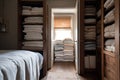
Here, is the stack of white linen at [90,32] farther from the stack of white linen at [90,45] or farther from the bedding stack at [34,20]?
the bedding stack at [34,20]

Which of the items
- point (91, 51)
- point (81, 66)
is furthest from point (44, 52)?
point (91, 51)

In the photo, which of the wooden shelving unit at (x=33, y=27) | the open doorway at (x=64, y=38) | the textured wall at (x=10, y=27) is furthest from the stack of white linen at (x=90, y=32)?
the open doorway at (x=64, y=38)

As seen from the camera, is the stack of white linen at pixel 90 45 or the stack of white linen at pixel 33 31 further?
the stack of white linen at pixel 90 45

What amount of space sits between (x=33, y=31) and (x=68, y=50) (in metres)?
2.75

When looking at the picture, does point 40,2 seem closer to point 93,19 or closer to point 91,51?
point 93,19

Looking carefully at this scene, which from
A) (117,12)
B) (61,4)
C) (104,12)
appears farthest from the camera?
(61,4)

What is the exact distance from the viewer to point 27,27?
3.80 m

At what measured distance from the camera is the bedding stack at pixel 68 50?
20.6 ft

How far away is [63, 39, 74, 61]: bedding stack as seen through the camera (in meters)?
6.29

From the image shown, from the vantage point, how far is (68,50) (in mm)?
6320

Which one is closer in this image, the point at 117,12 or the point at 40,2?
the point at 117,12

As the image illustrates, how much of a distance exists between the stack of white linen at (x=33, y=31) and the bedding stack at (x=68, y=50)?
103 inches

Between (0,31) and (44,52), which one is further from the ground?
(0,31)

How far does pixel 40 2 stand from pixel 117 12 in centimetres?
221
